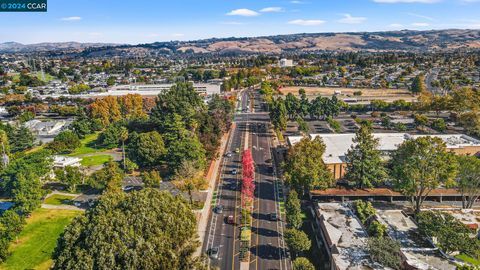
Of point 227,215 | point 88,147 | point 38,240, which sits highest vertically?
point 88,147

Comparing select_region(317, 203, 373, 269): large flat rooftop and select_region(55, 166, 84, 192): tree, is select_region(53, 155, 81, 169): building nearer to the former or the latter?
select_region(55, 166, 84, 192): tree

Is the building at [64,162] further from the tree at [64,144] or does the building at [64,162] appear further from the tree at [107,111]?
the tree at [107,111]

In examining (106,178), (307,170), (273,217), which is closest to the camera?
(273,217)

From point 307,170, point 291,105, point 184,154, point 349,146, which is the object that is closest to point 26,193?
point 184,154

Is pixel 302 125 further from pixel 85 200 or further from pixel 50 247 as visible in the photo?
pixel 50 247

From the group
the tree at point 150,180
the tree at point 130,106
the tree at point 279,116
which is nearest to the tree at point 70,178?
the tree at point 150,180

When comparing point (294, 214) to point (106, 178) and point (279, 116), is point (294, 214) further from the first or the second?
point (279, 116)
